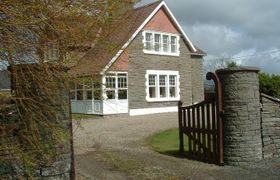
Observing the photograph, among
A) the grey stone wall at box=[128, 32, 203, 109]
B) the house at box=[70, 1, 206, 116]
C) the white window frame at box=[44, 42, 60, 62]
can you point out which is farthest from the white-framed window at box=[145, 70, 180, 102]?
the white window frame at box=[44, 42, 60, 62]

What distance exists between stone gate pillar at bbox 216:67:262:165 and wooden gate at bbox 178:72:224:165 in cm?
14

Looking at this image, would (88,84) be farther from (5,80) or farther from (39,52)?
(5,80)

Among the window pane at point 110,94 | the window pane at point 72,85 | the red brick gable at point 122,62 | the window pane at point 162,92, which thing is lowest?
the window pane at point 162,92

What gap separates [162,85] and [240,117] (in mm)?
21165

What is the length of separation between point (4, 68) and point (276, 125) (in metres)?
6.92

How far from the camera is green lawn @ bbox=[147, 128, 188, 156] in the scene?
11.7 m

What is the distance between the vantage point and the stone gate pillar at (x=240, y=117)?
355 inches

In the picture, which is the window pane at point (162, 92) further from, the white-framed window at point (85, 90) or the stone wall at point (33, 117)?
the white-framed window at point (85, 90)

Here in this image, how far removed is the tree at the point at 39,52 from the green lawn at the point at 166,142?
20.8 feet

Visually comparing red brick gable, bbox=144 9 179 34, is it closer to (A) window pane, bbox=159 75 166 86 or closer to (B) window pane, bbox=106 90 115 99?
(A) window pane, bbox=159 75 166 86

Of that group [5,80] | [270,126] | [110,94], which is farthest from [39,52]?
[270,126]

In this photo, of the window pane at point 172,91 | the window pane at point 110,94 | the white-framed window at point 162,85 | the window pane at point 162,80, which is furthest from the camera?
the window pane at point 172,91

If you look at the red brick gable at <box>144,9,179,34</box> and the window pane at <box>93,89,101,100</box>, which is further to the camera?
the red brick gable at <box>144,9,179,34</box>

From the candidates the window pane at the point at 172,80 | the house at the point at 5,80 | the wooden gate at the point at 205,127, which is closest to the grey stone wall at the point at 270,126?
the wooden gate at the point at 205,127
